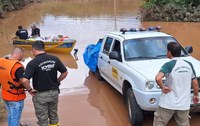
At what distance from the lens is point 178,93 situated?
202 inches

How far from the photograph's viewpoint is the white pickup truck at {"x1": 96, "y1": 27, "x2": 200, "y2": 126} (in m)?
6.38

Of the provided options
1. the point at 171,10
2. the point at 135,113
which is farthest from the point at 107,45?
the point at 171,10

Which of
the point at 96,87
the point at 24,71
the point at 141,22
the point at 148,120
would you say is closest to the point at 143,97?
the point at 148,120

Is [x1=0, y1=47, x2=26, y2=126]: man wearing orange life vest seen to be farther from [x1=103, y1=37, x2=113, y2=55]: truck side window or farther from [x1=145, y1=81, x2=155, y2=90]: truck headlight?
[x1=103, y1=37, x2=113, y2=55]: truck side window

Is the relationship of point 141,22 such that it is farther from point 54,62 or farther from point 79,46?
Result: point 54,62

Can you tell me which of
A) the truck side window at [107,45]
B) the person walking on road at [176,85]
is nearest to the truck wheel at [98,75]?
the truck side window at [107,45]

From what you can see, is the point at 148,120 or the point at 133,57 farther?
the point at 133,57

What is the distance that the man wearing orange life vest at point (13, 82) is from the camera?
5.59 meters

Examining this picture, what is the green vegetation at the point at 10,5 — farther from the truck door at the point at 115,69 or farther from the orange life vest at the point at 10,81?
the orange life vest at the point at 10,81

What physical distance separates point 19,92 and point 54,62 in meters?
0.85

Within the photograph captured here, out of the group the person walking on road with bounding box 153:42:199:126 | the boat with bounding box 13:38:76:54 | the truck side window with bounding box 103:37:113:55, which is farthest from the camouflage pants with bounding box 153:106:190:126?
the boat with bounding box 13:38:76:54

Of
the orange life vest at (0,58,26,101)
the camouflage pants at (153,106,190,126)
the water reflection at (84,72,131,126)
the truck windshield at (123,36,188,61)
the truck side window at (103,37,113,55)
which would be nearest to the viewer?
the camouflage pants at (153,106,190,126)

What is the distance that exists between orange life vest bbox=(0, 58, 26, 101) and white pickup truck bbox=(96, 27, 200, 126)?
228cm

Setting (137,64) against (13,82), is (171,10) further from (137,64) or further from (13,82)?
(13,82)
